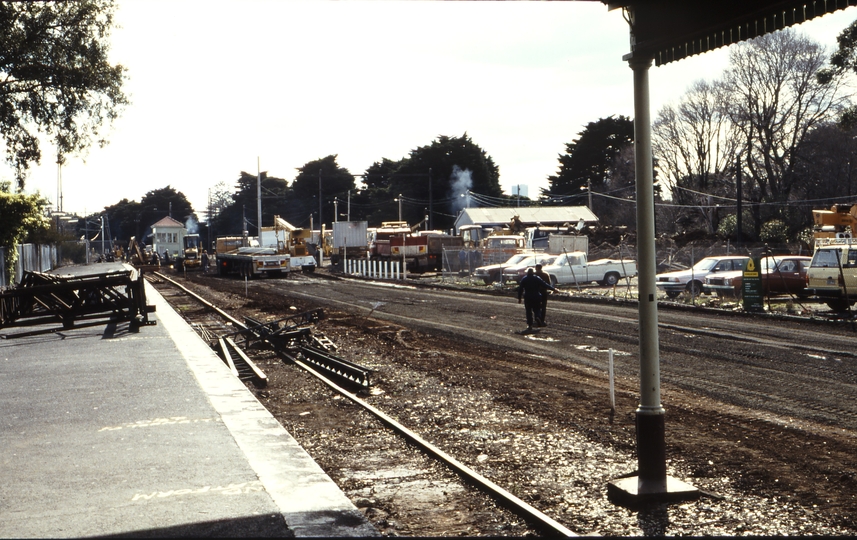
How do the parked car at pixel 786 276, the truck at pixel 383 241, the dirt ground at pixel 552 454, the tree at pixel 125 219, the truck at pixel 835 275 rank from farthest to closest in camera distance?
the tree at pixel 125 219 → the truck at pixel 383 241 → the parked car at pixel 786 276 → the truck at pixel 835 275 → the dirt ground at pixel 552 454

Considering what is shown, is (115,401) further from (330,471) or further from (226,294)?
(226,294)

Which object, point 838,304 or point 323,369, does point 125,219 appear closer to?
point 838,304

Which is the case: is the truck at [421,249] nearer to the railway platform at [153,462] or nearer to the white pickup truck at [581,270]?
the white pickup truck at [581,270]

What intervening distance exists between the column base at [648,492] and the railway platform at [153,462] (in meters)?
2.24

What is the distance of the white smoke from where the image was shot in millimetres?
112188

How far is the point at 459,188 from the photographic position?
370 feet

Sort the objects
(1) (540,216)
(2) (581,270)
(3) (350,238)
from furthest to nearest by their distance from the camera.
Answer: (1) (540,216), (3) (350,238), (2) (581,270)

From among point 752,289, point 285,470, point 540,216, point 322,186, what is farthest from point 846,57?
point 322,186

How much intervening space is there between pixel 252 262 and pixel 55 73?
81.5 feet

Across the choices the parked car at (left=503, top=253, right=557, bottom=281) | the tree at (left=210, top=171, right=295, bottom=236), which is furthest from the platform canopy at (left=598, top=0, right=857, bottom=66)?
the tree at (left=210, top=171, right=295, bottom=236)

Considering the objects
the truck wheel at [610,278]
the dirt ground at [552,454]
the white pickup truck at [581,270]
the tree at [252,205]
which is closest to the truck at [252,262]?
the white pickup truck at [581,270]

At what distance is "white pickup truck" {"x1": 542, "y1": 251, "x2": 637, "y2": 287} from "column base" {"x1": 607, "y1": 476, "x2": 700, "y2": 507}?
30.0 metres

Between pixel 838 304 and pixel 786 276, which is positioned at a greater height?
pixel 786 276

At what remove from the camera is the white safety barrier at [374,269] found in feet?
172
